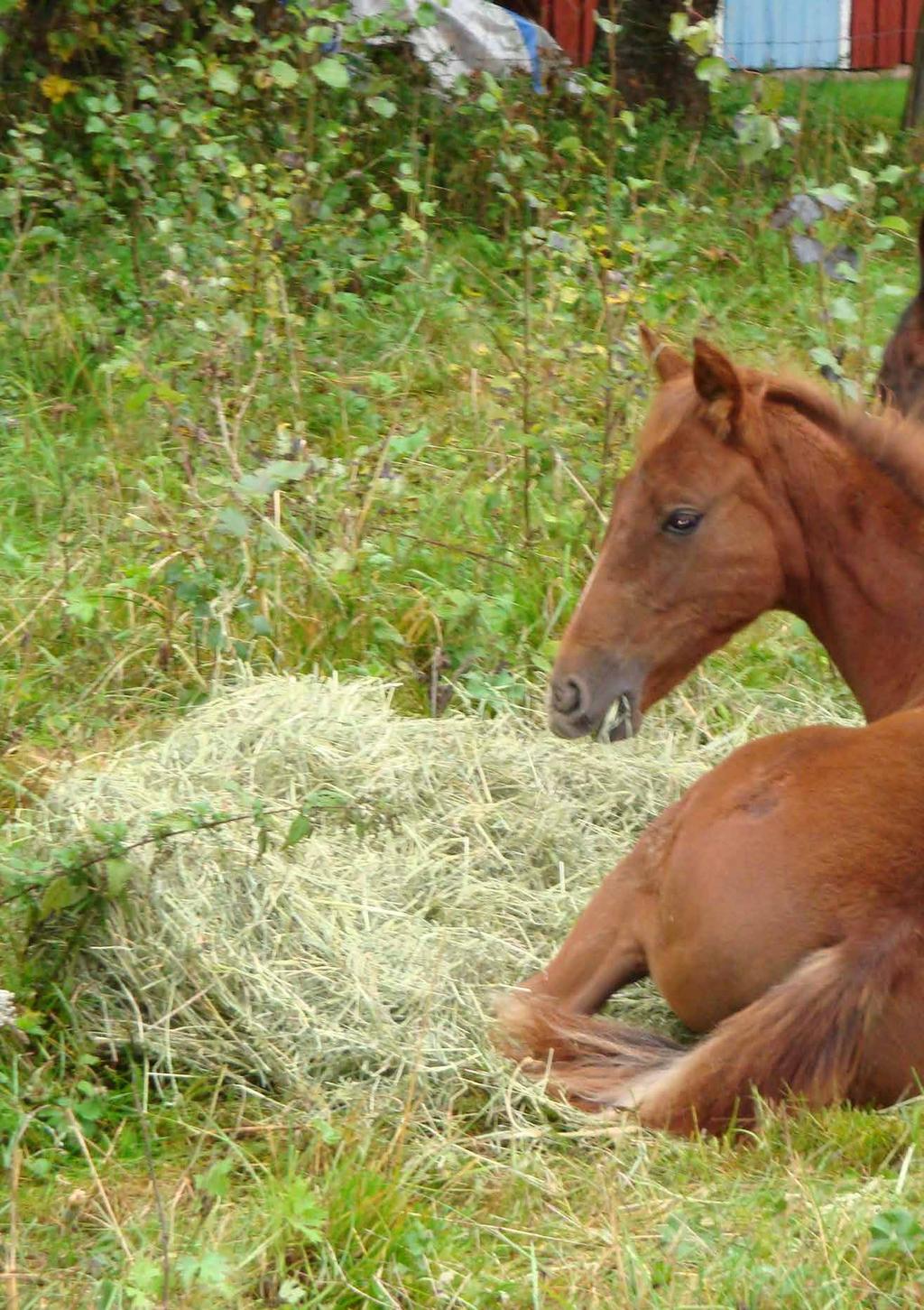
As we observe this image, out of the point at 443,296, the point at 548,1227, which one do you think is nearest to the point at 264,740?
the point at 548,1227

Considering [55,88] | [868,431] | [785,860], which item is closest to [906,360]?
[868,431]

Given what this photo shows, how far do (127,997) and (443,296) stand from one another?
413cm

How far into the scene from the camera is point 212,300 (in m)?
5.34

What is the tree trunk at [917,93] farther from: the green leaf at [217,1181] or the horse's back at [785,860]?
the green leaf at [217,1181]

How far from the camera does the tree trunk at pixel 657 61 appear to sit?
9.31 meters

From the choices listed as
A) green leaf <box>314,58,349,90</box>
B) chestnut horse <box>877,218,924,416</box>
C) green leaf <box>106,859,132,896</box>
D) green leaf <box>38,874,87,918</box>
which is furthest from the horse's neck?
green leaf <box>314,58,349,90</box>

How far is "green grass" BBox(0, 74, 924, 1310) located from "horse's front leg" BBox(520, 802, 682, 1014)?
0.32 metres

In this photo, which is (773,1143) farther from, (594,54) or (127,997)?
(594,54)

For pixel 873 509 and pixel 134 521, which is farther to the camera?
pixel 134 521

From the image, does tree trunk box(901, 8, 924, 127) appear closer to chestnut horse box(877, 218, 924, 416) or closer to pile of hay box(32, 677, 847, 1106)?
chestnut horse box(877, 218, 924, 416)

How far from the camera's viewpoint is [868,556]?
10.9 ft

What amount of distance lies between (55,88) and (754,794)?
17.6 feet

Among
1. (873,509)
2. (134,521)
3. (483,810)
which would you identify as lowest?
(483,810)

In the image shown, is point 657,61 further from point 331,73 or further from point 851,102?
point 331,73
